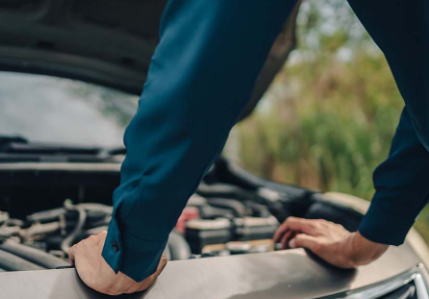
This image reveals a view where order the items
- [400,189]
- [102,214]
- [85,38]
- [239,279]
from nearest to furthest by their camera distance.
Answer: [239,279] → [400,189] → [102,214] → [85,38]

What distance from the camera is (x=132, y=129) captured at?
2.33 ft

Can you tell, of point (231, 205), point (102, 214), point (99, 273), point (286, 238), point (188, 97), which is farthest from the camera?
point (231, 205)

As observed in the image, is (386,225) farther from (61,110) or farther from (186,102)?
(61,110)

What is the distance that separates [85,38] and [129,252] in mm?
1127

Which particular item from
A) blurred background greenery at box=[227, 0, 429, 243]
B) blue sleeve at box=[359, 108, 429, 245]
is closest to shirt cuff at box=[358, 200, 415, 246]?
blue sleeve at box=[359, 108, 429, 245]

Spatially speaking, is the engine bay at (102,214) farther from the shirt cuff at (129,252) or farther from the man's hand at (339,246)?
the shirt cuff at (129,252)

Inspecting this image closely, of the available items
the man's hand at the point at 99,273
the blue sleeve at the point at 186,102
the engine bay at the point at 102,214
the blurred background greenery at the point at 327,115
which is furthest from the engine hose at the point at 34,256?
the blurred background greenery at the point at 327,115

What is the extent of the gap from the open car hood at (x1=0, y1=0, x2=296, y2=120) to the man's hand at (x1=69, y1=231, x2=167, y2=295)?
0.87 m

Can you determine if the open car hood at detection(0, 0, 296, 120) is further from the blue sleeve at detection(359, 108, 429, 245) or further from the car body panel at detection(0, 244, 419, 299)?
the car body panel at detection(0, 244, 419, 299)

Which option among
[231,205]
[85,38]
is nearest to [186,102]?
[85,38]

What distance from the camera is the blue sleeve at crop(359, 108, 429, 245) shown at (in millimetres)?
1090

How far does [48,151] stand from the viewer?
1.78 m

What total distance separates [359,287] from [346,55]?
718cm

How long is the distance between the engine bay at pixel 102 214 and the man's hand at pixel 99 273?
26 centimetres
